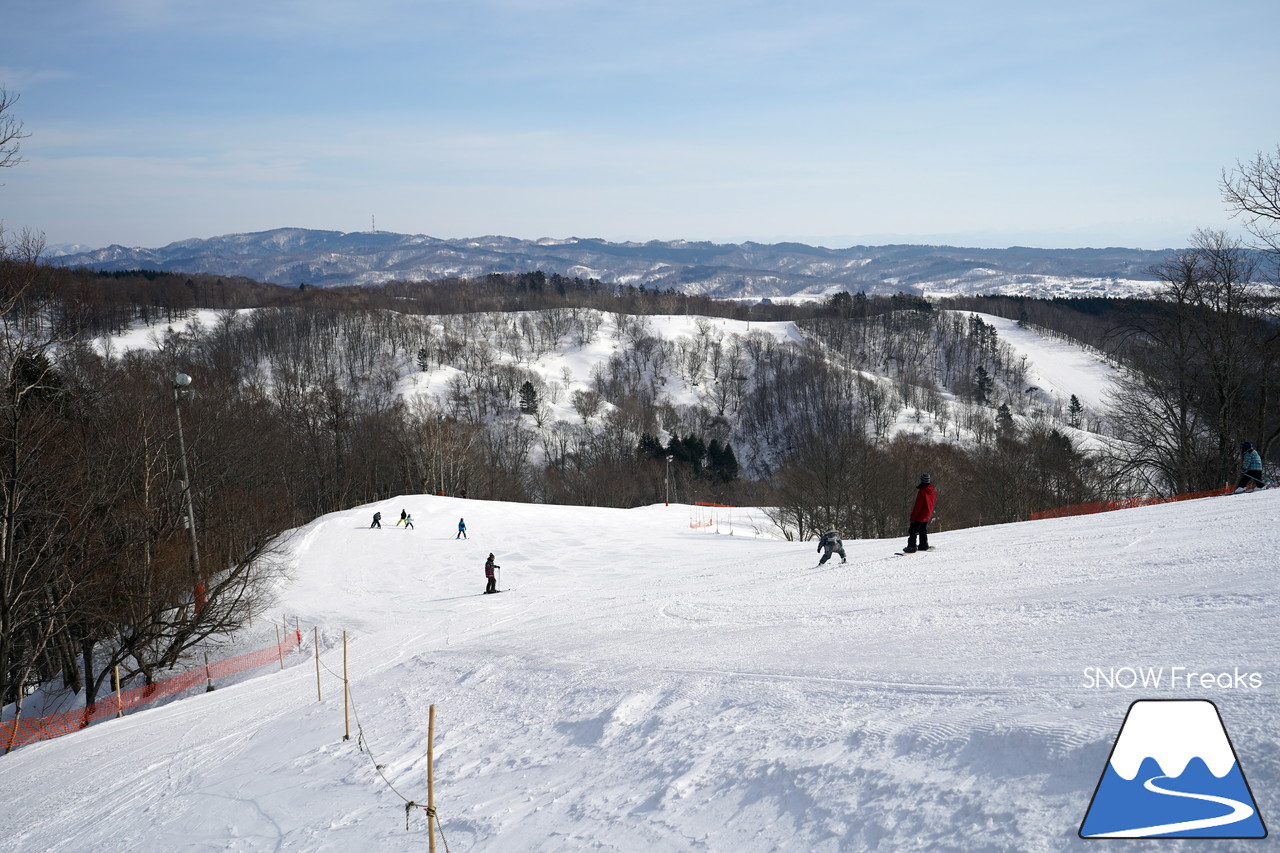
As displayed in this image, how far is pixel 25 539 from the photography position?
18.9 m

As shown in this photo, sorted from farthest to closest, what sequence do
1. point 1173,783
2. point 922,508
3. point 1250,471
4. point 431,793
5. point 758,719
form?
point 1250,471 → point 922,508 → point 758,719 → point 431,793 → point 1173,783

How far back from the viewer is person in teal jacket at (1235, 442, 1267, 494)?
56.5 ft

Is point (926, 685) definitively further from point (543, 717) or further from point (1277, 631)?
point (543, 717)

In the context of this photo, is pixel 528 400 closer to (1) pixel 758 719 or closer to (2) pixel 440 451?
(2) pixel 440 451

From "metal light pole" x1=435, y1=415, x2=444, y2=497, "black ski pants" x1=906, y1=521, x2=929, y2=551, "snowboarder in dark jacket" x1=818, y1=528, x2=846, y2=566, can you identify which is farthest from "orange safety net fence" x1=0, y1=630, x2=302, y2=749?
"metal light pole" x1=435, y1=415, x2=444, y2=497

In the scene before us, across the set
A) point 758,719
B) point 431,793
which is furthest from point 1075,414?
point 431,793

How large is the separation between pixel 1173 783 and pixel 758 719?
364 centimetres

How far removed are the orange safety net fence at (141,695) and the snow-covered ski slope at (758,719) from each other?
4.71 metres

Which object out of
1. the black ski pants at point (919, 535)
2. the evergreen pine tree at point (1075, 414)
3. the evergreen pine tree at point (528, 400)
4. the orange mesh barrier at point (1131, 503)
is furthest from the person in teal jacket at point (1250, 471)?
the evergreen pine tree at point (528, 400)

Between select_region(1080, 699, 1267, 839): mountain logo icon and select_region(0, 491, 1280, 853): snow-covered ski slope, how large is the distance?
123mm

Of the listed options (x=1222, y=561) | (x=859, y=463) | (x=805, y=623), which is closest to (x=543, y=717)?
(x=805, y=623)

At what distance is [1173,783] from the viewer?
13.7 ft

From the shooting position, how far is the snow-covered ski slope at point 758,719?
537 centimetres

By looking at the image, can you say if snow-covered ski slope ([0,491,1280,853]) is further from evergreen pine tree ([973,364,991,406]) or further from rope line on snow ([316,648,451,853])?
evergreen pine tree ([973,364,991,406])
